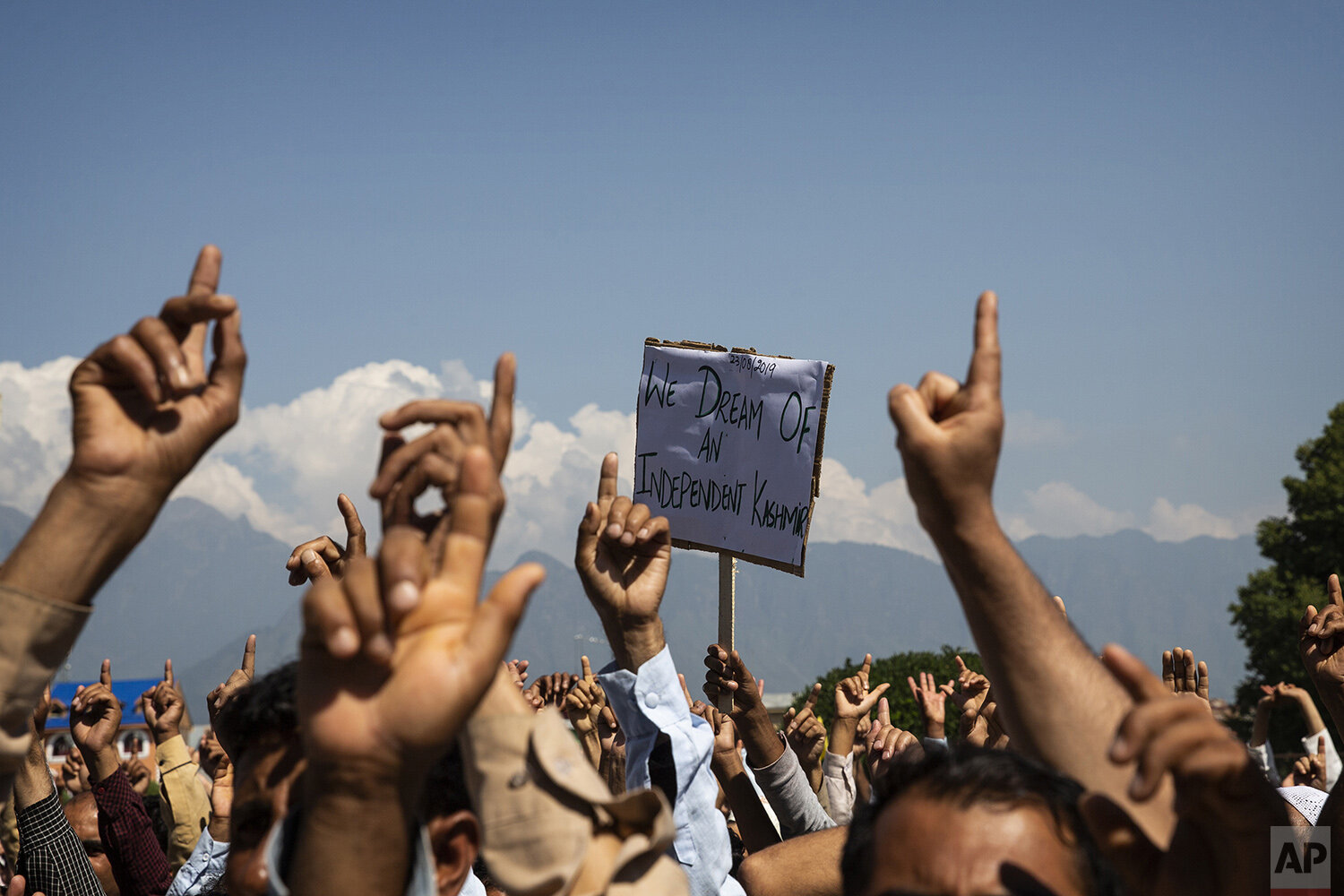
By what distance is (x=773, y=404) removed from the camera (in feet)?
20.6

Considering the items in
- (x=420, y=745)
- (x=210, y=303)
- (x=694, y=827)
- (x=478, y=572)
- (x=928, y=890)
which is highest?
(x=210, y=303)

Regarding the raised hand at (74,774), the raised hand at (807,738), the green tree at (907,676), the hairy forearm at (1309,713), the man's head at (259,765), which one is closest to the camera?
the man's head at (259,765)

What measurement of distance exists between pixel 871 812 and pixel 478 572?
0.96m

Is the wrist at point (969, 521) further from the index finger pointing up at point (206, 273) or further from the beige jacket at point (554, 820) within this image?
the index finger pointing up at point (206, 273)

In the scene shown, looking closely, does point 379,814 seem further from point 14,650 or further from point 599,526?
point 599,526

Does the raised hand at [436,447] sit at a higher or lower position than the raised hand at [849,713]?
higher

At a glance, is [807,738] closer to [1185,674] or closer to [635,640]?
[1185,674]

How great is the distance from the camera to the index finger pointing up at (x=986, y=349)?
2.08 meters

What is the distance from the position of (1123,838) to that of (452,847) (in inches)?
47.2

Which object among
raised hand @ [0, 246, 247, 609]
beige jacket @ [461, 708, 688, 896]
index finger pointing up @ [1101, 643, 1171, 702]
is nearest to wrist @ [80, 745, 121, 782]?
raised hand @ [0, 246, 247, 609]

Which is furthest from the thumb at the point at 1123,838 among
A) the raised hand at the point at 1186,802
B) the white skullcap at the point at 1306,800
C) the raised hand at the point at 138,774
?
the raised hand at the point at 138,774

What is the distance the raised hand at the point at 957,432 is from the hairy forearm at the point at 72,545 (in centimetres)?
138

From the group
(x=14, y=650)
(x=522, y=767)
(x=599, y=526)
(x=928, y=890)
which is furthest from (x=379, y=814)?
(x=599, y=526)

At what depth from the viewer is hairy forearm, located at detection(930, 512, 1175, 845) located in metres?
2.00
